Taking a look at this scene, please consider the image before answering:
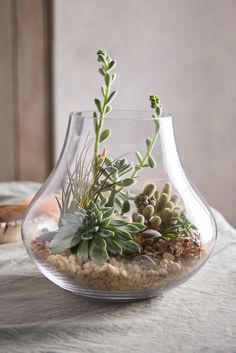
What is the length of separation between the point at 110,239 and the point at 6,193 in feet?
2.58

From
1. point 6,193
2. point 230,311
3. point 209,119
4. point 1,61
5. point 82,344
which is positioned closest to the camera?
point 82,344

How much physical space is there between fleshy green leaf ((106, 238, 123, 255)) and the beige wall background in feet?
6.13

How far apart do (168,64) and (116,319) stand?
198cm

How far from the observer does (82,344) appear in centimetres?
72

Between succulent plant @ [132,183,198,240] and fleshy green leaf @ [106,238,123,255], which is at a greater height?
succulent plant @ [132,183,198,240]

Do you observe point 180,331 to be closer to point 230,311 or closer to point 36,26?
point 230,311

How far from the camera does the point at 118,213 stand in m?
0.86

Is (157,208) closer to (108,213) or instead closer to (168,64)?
(108,213)

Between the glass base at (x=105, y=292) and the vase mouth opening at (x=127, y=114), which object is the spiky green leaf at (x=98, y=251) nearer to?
the glass base at (x=105, y=292)

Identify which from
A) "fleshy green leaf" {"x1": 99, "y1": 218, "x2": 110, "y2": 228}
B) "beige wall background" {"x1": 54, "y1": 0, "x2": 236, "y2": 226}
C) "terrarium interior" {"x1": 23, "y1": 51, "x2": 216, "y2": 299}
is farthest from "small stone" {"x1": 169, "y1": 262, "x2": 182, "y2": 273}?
"beige wall background" {"x1": 54, "y1": 0, "x2": 236, "y2": 226}

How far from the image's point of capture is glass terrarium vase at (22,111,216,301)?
80 cm

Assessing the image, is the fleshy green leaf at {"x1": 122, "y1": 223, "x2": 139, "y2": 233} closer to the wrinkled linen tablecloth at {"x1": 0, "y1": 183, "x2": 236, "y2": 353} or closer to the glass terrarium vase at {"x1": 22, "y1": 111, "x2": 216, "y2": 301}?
the glass terrarium vase at {"x1": 22, "y1": 111, "x2": 216, "y2": 301}

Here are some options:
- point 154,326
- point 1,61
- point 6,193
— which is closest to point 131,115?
point 154,326

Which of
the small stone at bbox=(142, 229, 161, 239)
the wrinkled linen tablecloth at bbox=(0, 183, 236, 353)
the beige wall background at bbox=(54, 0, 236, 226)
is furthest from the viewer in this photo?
the beige wall background at bbox=(54, 0, 236, 226)
